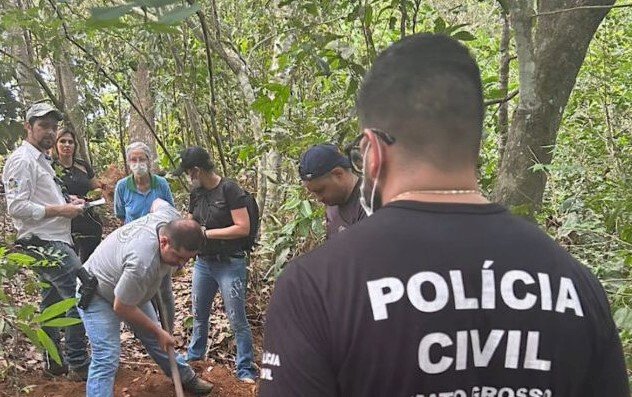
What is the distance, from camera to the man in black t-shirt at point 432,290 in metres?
1.16

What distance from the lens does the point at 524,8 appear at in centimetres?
306

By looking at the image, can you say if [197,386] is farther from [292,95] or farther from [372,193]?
[372,193]

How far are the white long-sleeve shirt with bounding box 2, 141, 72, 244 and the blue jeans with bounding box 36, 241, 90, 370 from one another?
12 centimetres

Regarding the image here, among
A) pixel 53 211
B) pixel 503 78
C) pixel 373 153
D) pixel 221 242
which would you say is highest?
pixel 503 78

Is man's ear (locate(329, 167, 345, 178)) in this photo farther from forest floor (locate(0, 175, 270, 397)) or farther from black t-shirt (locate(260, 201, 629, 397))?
black t-shirt (locate(260, 201, 629, 397))

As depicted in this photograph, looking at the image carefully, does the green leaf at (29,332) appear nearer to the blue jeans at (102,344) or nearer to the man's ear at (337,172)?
the blue jeans at (102,344)

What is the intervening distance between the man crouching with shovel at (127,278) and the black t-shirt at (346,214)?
31.3 inches

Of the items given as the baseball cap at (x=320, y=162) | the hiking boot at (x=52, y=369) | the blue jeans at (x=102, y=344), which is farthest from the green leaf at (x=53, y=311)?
A: the hiking boot at (x=52, y=369)

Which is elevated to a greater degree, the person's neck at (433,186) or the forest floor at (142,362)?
the person's neck at (433,186)

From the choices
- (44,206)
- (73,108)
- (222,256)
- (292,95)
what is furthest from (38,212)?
(73,108)

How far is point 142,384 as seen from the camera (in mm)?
4828

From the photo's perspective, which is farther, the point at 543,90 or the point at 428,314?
the point at 543,90

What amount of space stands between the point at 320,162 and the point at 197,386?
2.14 m

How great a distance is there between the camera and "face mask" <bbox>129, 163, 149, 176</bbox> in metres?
5.20
